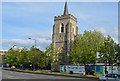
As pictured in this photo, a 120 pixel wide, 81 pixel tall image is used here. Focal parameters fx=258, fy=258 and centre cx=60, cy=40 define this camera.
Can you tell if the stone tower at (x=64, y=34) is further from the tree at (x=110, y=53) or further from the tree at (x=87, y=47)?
the tree at (x=110, y=53)

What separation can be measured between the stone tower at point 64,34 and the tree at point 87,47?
97.6ft

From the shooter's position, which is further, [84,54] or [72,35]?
[72,35]

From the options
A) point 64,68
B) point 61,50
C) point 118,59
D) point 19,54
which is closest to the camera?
point 118,59

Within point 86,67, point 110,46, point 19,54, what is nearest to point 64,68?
point 86,67

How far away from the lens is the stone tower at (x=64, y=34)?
108 m

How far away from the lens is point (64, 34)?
365 ft

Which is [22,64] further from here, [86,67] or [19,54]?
[86,67]

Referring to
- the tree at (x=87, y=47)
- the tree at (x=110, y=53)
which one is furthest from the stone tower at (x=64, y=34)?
the tree at (x=110, y=53)

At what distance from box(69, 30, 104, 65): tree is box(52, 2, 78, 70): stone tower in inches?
1172

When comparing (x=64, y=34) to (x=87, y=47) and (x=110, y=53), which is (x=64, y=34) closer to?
(x=87, y=47)

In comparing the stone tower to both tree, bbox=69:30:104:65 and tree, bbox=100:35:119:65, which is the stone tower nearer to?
tree, bbox=69:30:104:65

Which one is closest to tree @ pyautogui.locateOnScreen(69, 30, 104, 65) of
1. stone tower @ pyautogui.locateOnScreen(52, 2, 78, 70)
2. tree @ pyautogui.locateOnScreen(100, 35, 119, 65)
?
tree @ pyautogui.locateOnScreen(100, 35, 119, 65)

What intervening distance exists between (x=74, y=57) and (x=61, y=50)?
3556 centimetres

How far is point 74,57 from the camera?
242 feet
